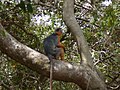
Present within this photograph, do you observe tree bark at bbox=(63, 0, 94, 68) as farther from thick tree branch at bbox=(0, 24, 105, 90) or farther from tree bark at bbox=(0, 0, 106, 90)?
thick tree branch at bbox=(0, 24, 105, 90)

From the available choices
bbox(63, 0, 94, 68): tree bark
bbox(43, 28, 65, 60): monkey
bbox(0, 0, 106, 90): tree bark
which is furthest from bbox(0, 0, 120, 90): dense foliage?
bbox(0, 0, 106, 90): tree bark

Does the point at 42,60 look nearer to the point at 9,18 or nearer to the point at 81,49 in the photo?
the point at 81,49

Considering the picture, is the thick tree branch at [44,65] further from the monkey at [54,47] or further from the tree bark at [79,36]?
the monkey at [54,47]

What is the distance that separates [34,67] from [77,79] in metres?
0.44

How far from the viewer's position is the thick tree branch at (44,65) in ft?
9.11

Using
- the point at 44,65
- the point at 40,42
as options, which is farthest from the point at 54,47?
the point at 44,65

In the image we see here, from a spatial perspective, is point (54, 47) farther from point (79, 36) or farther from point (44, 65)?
point (44, 65)

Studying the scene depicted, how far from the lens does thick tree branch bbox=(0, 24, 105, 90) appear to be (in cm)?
278

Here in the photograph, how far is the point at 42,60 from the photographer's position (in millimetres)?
2828

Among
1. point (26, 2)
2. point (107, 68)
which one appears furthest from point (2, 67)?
point (26, 2)

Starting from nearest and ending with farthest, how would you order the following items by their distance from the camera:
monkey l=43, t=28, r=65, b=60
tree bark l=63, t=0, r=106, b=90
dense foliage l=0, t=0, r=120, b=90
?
tree bark l=63, t=0, r=106, b=90 → dense foliage l=0, t=0, r=120, b=90 → monkey l=43, t=28, r=65, b=60

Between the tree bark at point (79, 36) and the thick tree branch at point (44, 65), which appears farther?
the tree bark at point (79, 36)

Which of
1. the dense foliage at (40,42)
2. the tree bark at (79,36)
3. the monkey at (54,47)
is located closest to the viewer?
the tree bark at (79,36)

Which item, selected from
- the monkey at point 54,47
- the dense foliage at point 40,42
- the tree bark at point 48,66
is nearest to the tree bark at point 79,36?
the tree bark at point 48,66
